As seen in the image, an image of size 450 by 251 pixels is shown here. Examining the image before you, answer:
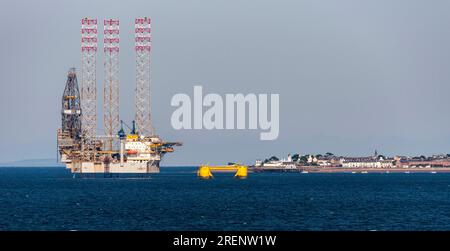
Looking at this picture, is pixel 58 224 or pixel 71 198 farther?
pixel 71 198

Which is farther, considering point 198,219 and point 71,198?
point 71,198

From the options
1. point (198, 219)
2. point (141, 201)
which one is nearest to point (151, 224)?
point (198, 219)

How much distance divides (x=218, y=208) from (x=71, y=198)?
36.6 metres

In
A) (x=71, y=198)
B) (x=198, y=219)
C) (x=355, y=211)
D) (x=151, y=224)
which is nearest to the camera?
(x=151, y=224)
